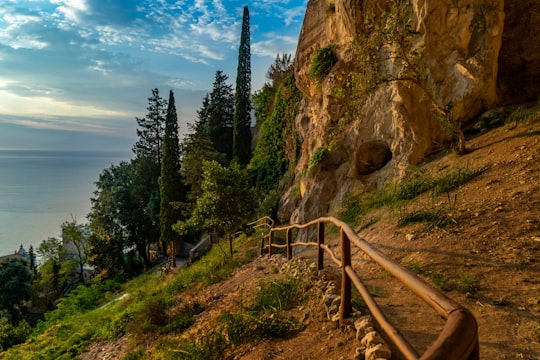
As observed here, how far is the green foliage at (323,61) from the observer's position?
12906 millimetres

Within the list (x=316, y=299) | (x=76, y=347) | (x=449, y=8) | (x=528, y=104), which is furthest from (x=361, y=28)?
(x=76, y=347)

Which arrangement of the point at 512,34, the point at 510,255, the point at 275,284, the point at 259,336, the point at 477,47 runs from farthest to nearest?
the point at 512,34 → the point at 477,47 → the point at 275,284 → the point at 510,255 → the point at 259,336

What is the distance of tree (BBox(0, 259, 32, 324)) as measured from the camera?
75.9 feet

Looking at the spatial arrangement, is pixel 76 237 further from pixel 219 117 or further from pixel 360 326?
pixel 360 326

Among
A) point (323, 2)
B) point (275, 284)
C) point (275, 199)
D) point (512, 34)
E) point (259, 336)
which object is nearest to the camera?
point (259, 336)

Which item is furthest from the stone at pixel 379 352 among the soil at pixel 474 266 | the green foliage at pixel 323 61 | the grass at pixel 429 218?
the green foliage at pixel 323 61

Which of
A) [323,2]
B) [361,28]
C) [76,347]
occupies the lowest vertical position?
[76,347]

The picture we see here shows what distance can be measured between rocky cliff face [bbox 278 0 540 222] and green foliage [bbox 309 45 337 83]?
0.35 meters

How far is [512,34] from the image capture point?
9516 mm

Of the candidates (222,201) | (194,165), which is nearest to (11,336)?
(194,165)

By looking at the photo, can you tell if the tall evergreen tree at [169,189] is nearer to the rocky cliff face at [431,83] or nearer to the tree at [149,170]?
the tree at [149,170]

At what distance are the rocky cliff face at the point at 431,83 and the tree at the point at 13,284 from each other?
2432cm

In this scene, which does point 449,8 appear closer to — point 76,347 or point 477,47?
point 477,47

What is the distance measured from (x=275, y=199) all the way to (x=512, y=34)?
42.9 feet
